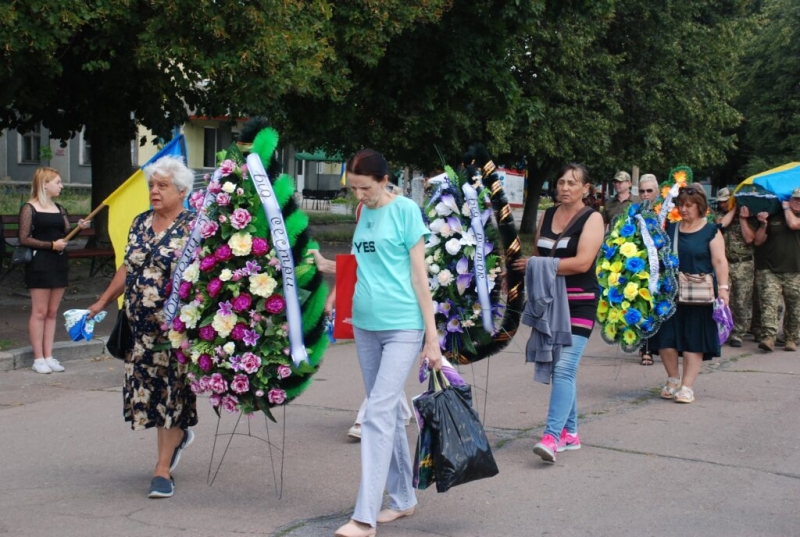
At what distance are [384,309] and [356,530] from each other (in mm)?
1072

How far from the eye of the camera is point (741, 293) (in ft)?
41.5

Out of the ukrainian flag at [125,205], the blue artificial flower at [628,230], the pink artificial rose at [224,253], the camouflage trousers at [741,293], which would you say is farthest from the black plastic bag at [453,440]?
the camouflage trousers at [741,293]

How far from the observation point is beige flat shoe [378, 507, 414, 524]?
17.2 feet

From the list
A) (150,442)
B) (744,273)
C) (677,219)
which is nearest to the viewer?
(150,442)

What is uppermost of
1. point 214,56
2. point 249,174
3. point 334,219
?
point 214,56

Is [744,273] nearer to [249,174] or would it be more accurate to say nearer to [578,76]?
[249,174]

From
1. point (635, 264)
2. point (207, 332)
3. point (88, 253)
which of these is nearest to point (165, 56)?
point (88, 253)

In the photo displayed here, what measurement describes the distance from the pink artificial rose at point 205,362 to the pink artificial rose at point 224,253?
519 mm

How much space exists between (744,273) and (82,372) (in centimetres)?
797

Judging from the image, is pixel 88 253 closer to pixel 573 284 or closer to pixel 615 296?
pixel 615 296

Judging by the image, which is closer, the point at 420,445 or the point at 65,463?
the point at 420,445

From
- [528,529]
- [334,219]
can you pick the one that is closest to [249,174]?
[528,529]

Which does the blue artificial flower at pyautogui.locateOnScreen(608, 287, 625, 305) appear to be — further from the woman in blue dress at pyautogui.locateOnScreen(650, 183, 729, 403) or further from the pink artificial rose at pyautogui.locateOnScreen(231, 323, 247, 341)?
the pink artificial rose at pyautogui.locateOnScreen(231, 323, 247, 341)

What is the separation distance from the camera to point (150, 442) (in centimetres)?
698
